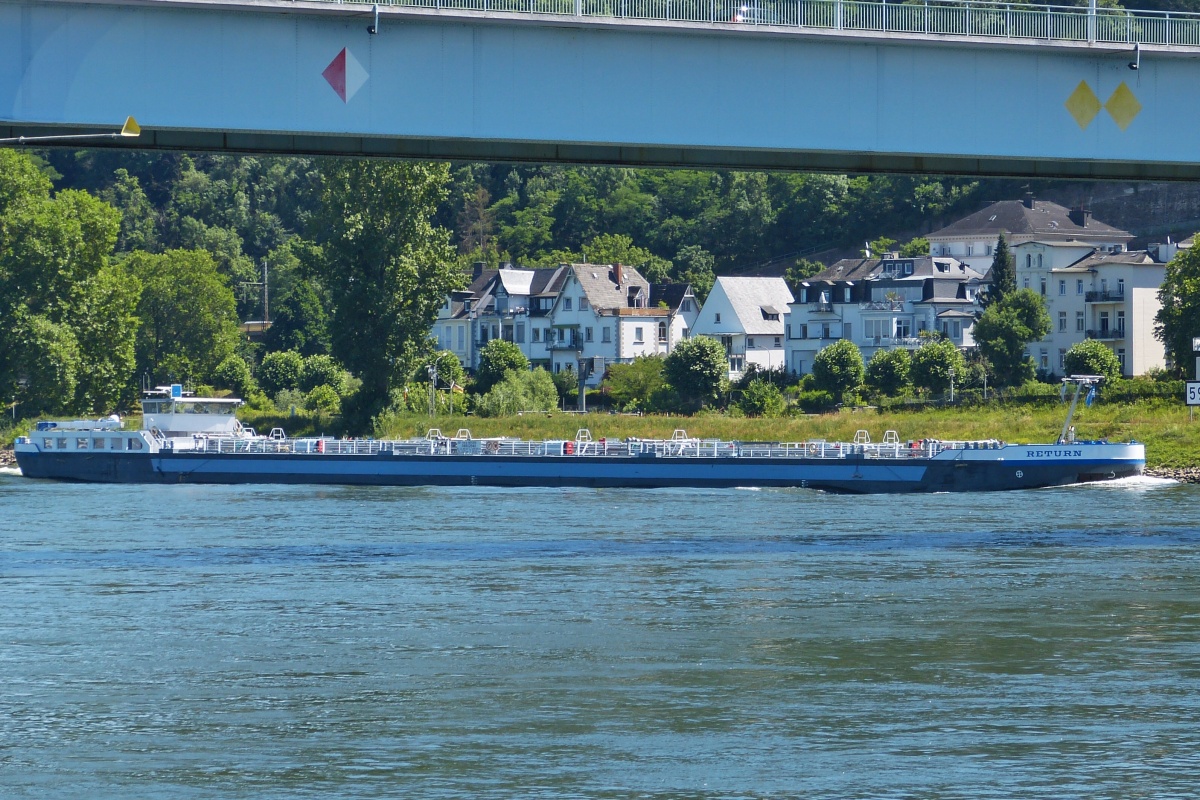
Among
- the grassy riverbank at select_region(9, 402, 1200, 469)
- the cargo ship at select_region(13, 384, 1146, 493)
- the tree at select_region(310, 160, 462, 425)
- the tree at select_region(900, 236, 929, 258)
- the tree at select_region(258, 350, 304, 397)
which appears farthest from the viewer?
the tree at select_region(900, 236, 929, 258)

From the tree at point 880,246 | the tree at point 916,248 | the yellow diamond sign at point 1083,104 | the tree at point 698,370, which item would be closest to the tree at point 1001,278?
the tree at point 916,248

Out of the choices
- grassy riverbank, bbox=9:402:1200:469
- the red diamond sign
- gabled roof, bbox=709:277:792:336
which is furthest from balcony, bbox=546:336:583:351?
the red diamond sign

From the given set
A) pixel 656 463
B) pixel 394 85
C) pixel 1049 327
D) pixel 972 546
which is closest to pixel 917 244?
pixel 1049 327

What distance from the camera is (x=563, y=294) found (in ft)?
333

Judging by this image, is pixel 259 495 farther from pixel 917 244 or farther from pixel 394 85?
pixel 917 244

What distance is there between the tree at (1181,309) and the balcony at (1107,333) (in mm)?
10265

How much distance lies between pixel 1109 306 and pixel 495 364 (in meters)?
33.9

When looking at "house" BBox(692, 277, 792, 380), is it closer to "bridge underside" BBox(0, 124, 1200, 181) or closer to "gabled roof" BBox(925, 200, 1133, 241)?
"gabled roof" BBox(925, 200, 1133, 241)

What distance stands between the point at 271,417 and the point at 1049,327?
41.5 m

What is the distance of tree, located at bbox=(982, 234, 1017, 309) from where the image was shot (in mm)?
92312

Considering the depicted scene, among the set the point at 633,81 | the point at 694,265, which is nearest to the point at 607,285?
the point at 694,265

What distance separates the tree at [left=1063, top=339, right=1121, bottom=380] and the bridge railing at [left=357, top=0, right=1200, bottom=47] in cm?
4444

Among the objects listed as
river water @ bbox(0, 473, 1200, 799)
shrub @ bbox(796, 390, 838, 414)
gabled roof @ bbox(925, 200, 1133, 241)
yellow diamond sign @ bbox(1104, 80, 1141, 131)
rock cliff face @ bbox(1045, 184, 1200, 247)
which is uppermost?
rock cliff face @ bbox(1045, 184, 1200, 247)

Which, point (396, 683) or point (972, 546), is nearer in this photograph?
point (396, 683)
